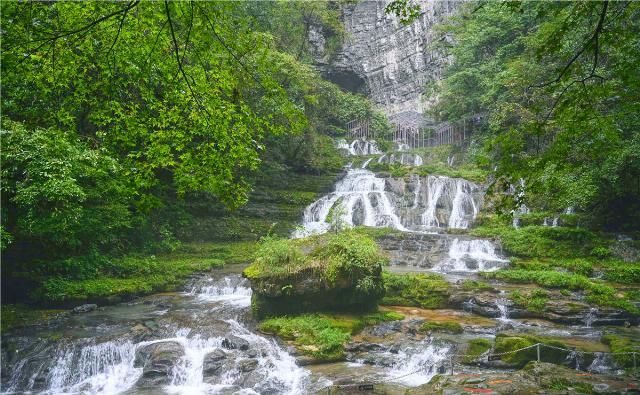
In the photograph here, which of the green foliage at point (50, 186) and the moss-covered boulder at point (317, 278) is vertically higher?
the green foliage at point (50, 186)

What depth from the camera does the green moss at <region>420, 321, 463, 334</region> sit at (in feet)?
36.7

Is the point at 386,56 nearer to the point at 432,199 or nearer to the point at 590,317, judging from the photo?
the point at 432,199

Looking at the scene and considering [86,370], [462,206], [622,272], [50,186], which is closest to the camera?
[86,370]

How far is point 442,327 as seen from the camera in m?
11.3

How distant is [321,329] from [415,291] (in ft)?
13.0

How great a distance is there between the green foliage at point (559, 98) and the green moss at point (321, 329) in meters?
5.08

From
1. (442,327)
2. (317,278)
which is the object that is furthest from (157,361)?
(442,327)

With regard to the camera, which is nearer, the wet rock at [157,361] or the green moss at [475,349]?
the wet rock at [157,361]

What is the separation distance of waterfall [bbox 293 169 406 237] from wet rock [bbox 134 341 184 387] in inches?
462

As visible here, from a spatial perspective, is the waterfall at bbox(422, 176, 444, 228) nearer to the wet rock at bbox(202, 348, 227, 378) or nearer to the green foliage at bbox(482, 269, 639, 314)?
the green foliage at bbox(482, 269, 639, 314)

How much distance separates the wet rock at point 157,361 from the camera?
9.45 metres

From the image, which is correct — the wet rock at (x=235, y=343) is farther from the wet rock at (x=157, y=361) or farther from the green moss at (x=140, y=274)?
the green moss at (x=140, y=274)

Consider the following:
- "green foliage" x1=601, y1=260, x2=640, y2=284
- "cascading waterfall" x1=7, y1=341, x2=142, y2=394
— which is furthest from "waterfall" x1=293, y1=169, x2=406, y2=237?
"cascading waterfall" x1=7, y1=341, x2=142, y2=394

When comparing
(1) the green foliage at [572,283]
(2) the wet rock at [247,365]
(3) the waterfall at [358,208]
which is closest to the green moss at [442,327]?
(1) the green foliage at [572,283]
